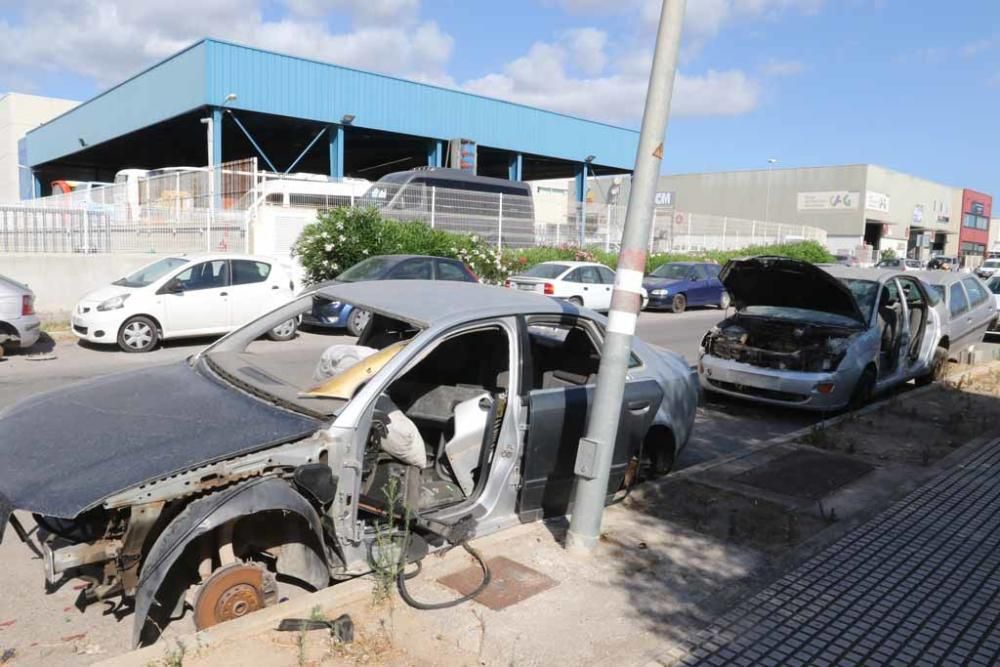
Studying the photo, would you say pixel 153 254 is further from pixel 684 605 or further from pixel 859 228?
pixel 859 228

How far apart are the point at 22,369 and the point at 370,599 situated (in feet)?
29.5

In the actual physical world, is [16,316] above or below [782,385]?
above

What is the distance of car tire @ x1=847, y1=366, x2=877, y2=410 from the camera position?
9.09 metres

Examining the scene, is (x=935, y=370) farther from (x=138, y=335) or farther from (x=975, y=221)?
(x=975, y=221)

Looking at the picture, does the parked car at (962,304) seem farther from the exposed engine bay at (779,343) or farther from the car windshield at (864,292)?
the exposed engine bay at (779,343)

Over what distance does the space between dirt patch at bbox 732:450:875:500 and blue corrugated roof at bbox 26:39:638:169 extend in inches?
896

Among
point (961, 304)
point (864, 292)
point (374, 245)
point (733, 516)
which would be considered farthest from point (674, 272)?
point (733, 516)

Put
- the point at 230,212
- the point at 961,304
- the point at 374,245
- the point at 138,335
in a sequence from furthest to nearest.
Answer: the point at 230,212 < the point at 374,245 < the point at 138,335 < the point at 961,304

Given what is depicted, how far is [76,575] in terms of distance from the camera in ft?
12.0

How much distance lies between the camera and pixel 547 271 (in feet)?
66.3

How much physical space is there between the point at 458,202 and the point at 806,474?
696 inches

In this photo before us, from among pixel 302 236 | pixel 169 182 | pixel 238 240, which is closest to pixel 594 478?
pixel 302 236

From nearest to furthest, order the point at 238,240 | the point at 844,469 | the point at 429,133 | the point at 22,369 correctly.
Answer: the point at 844,469, the point at 22,369, the point at 238,240, the point at 429,133

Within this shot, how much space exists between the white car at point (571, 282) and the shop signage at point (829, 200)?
4670 cm
